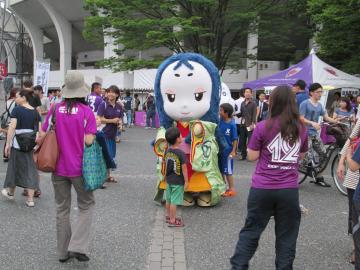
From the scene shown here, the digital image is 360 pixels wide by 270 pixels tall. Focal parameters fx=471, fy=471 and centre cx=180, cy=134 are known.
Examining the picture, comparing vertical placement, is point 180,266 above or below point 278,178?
below

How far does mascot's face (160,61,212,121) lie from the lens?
21.9ft

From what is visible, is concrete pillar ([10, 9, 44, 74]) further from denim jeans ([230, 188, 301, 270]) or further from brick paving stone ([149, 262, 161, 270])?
denim jeans ([230, 188, 301, 270])

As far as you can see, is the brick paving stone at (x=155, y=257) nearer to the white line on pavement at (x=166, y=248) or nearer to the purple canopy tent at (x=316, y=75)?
A: the white line on pavement at (x=166, y=248)

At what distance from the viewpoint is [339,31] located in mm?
17422

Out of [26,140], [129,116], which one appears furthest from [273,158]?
[129,116]

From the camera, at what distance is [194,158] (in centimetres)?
654

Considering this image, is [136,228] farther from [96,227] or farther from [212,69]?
[212,69]

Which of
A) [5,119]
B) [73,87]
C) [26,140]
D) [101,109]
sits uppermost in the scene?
[73,87]

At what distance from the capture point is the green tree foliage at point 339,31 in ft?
49.6

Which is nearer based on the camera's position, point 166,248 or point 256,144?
point 256,144

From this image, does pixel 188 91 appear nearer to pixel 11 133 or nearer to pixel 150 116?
pixel 11 133

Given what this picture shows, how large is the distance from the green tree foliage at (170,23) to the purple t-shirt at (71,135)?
596 inches

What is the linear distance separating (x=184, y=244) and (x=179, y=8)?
1804cm

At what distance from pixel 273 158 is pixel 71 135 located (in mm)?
1808
